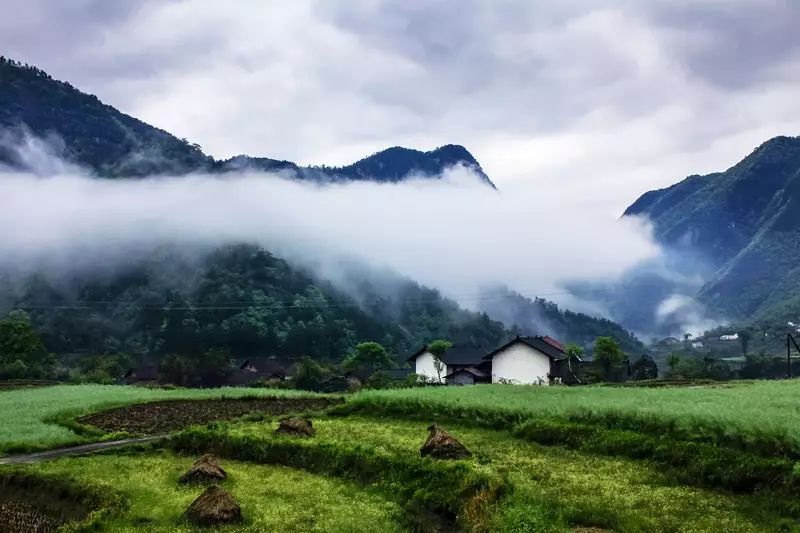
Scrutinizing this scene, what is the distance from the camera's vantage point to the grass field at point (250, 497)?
20016mm

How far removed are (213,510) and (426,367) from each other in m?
87.6

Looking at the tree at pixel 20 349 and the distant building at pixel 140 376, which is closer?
the tree at pixel 20 349

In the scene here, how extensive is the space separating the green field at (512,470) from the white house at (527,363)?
156ft

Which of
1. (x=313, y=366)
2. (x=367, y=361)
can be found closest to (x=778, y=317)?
(x=367, y=361)

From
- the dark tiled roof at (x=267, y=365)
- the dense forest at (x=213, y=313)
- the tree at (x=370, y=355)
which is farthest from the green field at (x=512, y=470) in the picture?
the dense forest at (x=213, y=313)

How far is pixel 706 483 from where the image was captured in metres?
21.9

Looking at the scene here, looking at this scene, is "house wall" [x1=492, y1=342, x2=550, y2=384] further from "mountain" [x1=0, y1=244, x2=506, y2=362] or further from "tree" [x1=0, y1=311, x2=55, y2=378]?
"tree" [x1=0, y1=311, x2=55, y2=378]

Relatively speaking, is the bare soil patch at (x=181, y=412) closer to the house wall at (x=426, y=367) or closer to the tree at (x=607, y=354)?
the tree at (x=607, y=354)

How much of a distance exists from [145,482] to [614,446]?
1747 centimetres

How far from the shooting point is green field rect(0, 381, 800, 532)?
19.5m

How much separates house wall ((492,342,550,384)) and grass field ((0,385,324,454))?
33.3 metres

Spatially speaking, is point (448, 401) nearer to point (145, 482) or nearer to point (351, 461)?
point (351, 461)

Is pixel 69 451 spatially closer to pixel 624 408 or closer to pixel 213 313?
pixel 624 408

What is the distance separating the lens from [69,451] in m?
33.7
